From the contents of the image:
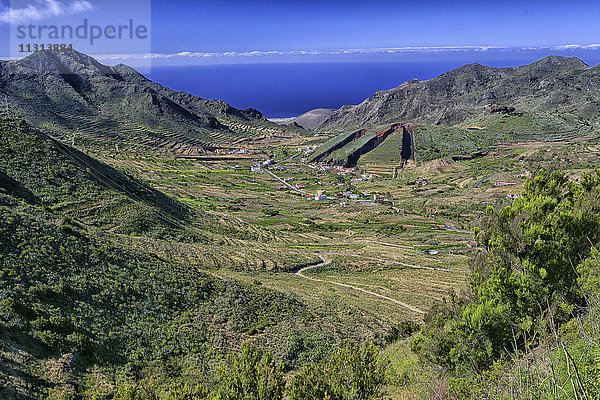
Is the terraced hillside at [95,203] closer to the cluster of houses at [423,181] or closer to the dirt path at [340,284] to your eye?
the dirt path at [340,284]

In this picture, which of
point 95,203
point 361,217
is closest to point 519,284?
point 95,203

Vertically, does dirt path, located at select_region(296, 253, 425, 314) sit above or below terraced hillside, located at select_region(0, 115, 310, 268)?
below

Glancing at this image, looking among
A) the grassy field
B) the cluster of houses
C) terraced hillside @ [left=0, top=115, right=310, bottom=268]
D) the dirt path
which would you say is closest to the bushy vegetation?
the grassy field

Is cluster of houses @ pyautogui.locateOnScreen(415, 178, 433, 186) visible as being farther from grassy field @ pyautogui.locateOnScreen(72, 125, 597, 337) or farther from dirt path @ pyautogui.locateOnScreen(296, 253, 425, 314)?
dirt path @ pyautogui.locateOnScreen(296, 253, 425, 314)

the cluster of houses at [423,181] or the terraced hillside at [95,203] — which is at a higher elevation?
the terraced hillside at [95,203]

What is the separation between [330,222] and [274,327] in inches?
2955

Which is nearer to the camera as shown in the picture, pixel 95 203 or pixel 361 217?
pixel 95 203

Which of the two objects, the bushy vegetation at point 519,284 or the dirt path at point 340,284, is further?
the dirt path at point 340,284

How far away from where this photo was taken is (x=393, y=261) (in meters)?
64.5

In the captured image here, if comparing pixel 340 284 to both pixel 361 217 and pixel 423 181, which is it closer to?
pixel 361 217

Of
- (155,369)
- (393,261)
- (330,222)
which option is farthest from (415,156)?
(155,369)

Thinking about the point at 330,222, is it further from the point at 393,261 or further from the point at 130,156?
the point at 130,156

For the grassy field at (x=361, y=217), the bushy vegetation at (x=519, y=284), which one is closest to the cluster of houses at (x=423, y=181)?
the grassy field at (x=361, y=217)

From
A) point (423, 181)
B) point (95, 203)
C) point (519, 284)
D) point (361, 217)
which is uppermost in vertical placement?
point (519, 284)
